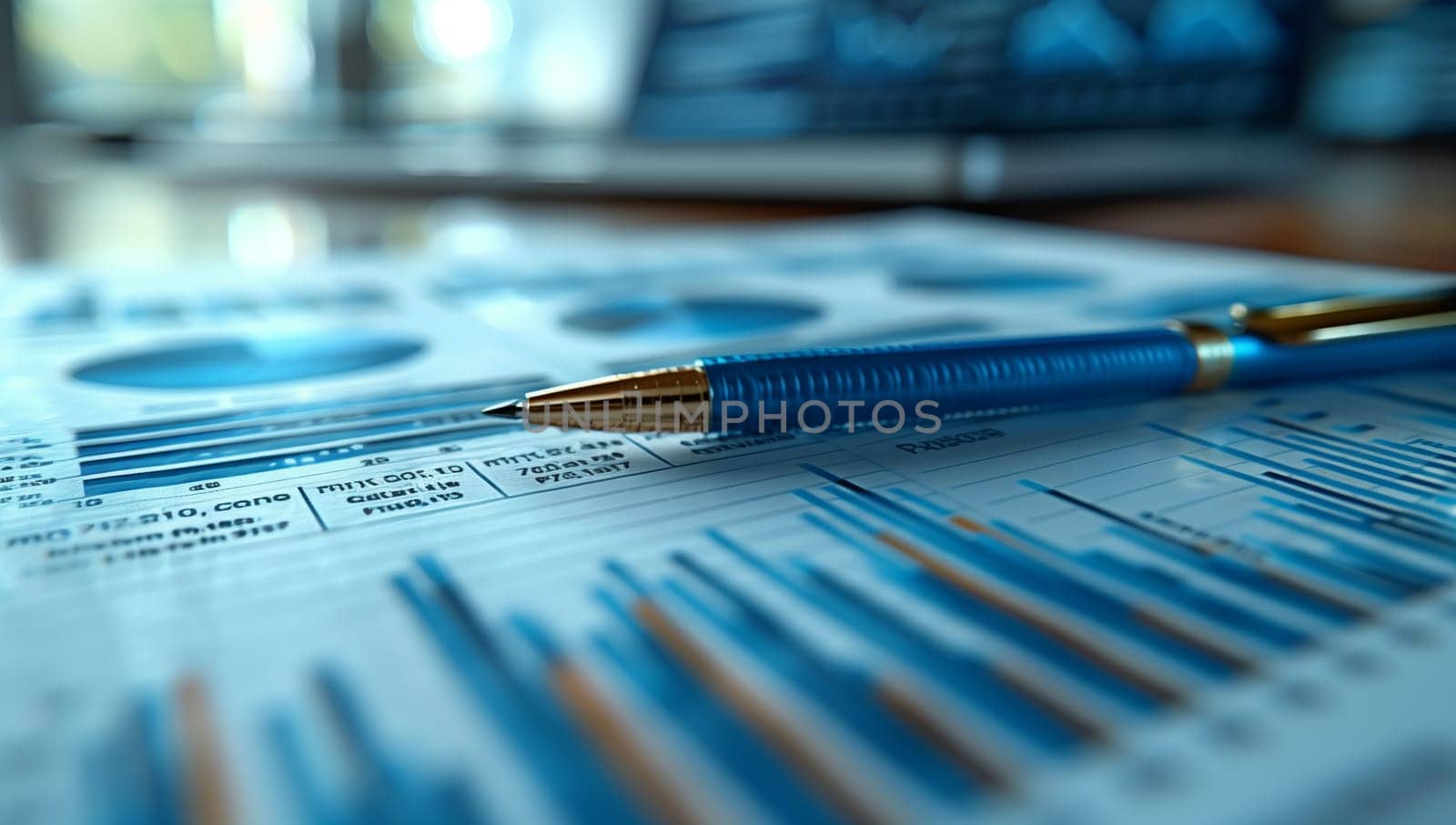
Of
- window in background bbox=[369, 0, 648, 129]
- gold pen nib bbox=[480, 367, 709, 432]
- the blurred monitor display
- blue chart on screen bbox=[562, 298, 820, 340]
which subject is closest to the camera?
gold pen nib bbox=[480, 367, 709, 432]

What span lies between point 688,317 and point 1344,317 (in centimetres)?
21

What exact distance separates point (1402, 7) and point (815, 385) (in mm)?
1079

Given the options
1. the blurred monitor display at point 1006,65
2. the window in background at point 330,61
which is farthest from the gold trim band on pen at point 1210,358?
the window in background at point 330,61

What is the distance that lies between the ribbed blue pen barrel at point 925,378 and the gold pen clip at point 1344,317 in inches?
1.3

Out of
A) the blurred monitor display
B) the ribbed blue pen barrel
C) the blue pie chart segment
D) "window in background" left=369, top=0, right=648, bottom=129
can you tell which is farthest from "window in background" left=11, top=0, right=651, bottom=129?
the ribbed blue pen barrel

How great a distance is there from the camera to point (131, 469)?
0.73 ft

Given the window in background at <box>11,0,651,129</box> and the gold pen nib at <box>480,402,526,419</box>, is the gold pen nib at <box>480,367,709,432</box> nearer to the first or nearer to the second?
the gold pen nib at <box>480,402,526,419</box>

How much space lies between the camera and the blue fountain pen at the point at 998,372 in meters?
0.22

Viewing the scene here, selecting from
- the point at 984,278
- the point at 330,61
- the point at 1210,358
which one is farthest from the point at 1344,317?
the point at 330,61

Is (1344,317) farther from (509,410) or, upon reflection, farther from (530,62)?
(530,62)

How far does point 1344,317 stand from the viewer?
29cm

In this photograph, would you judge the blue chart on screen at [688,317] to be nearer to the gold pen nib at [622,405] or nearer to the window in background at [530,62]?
the gold pen nib at [622,405]

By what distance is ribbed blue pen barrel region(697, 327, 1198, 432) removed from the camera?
0.76ft

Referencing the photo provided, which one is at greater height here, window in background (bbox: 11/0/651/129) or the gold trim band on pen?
window in background (bbox: 11/0/651/129)
